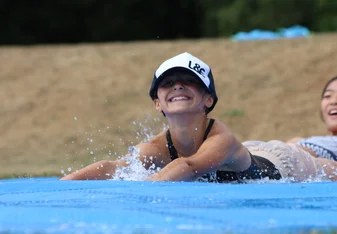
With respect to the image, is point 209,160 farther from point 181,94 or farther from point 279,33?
point 279,33

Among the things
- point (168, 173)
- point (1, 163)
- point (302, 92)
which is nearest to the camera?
point (168, 173)

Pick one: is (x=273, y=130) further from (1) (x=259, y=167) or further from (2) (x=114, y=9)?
(2) (x=114, y=9)

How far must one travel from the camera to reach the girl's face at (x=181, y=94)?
5.44 m

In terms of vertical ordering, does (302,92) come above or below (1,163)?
above

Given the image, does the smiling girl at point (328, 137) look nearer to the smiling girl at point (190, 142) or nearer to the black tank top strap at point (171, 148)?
the smiling girl at point (190, 142)

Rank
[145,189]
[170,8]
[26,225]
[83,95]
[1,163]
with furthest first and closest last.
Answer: [170,8] → [83,95] → [1,163] → [145,189] → [26,225]

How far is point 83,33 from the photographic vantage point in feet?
79.2

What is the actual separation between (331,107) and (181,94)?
225 centimetres

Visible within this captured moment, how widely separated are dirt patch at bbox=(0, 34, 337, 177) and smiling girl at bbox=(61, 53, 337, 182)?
5.95 m

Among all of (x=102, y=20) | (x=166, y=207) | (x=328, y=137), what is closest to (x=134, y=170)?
(x=166, y=207)

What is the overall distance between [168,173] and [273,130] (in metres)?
8.17

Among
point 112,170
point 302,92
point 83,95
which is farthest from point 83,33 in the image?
point 112,170

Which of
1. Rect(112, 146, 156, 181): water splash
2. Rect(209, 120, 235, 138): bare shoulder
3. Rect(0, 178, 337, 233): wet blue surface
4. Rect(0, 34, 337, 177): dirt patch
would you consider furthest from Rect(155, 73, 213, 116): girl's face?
Rect(0, 34, 337, 177): dirt patch

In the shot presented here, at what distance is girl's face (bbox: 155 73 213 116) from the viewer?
17.8ft
